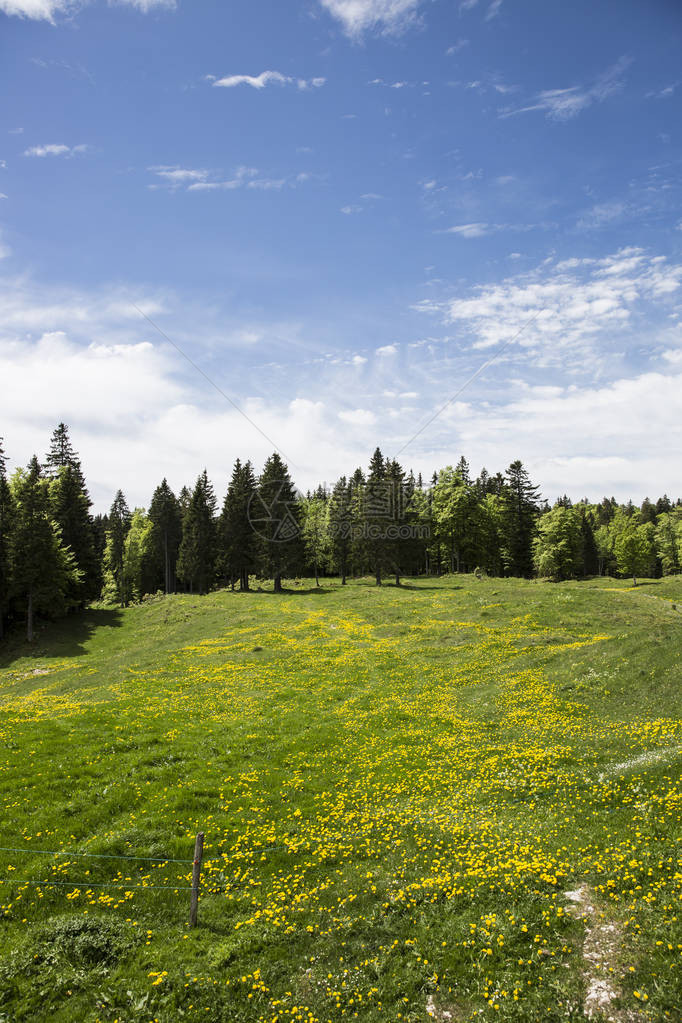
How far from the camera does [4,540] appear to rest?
55500mm

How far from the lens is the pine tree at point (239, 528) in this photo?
250ft

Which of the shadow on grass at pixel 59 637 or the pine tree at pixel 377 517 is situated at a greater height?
the pine tree at pixel 377 517

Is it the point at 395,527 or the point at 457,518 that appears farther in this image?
the point at 457,518

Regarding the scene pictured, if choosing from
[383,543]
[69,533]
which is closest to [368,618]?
[383,543]

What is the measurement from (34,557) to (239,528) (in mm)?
28829

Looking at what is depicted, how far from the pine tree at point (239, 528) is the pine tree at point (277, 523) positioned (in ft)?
9.48

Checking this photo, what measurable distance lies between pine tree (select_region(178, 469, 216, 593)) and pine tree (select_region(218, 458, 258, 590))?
2038 mm

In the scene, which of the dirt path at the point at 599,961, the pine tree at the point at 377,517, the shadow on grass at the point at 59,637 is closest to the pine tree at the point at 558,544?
the pine tree at the point at 377,517

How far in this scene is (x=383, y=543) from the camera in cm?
7019

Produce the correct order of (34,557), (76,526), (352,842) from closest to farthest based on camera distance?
(352,842) < (34,557) < (76,526)

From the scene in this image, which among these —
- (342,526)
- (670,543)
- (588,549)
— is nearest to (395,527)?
(342,526)

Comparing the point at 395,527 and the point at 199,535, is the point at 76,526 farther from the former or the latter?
the point at 395,527

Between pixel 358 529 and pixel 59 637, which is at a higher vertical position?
pixel 358 529

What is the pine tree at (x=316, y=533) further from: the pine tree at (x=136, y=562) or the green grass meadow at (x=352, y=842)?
the green grass meadow at (x=352, y=842)
